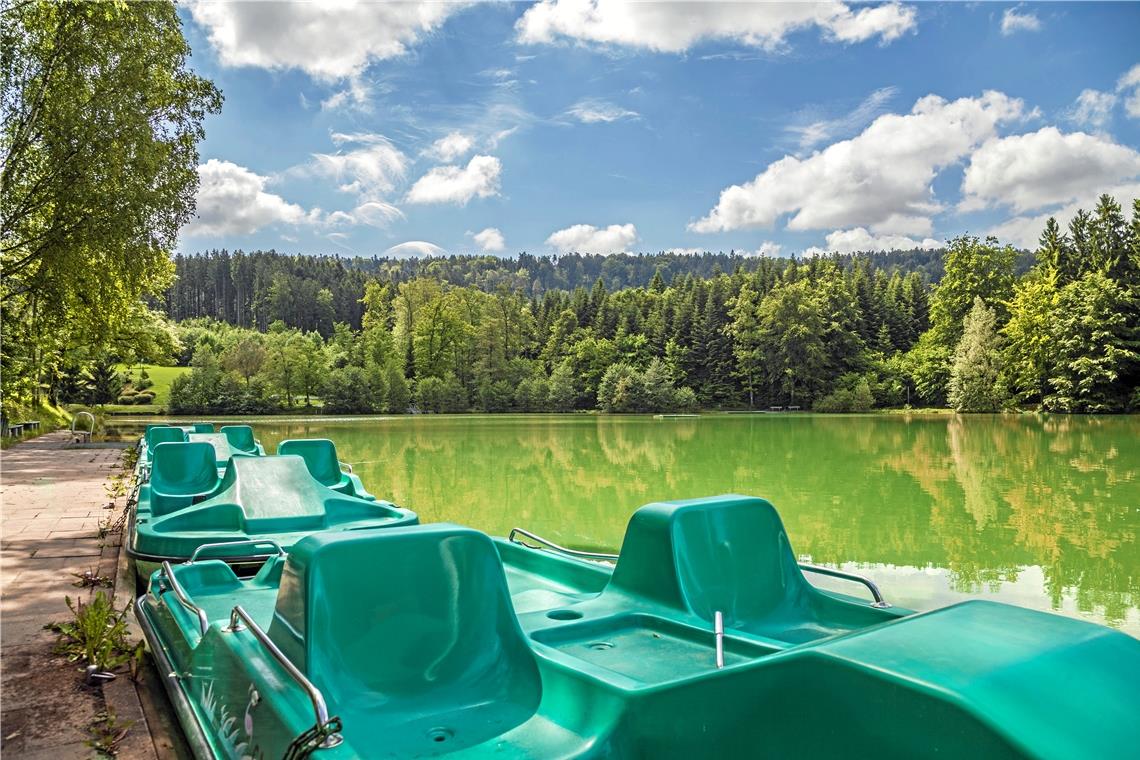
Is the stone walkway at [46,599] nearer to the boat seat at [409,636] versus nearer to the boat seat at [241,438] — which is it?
the boat seat at [409,636]

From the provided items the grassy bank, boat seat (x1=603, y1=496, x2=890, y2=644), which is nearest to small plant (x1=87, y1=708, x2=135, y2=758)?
boat seat (x1=603, y1=496, x2=890, y2=644)

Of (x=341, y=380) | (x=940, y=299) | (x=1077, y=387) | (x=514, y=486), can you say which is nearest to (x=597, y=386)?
(x=341, y=380)

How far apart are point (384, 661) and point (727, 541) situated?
2.03 metres

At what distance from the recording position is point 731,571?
180 inches

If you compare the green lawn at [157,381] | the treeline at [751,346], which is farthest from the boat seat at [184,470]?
the green lawn at [157,381]

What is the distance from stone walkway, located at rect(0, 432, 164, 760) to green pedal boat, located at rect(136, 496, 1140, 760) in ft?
1.57

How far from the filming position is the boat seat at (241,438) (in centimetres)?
1341

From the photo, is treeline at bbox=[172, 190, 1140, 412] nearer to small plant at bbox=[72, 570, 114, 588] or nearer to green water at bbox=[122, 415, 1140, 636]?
green water at bbox=[122, 415, 1140, 636]

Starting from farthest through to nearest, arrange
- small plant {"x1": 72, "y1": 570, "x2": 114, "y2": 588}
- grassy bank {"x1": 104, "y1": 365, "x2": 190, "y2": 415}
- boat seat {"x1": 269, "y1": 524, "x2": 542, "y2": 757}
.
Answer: grassy bank {"x1": 104, "y1": 365, "x2": 190, "y2": 415} < small plant {"x1": 72, "y1": 570, "x2": 114, "y2": 588} < boat seat {"x1": 269, "y1": 524, "x2": 542, "y2": 757}

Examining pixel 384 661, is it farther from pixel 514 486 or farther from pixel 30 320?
pixel 30 320

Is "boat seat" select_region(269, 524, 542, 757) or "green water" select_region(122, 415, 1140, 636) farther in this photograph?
"green water" select_region(122, 415, 1140, 636)

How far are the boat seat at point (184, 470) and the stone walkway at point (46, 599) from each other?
2.57ft

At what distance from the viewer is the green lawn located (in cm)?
5984

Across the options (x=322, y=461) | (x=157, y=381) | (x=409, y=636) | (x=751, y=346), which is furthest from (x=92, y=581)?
(x=157, y=381)
